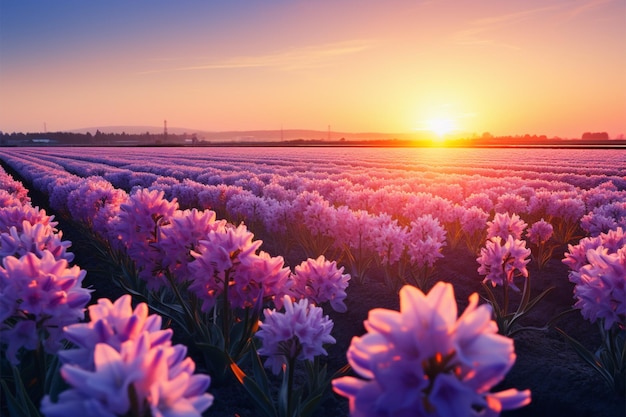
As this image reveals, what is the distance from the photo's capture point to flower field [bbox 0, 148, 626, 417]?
1.22 metres

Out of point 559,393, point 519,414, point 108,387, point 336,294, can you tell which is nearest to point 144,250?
point 336,294

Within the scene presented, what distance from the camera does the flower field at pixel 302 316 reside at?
4.01ft

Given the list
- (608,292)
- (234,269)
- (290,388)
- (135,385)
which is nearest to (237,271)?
(234,269)

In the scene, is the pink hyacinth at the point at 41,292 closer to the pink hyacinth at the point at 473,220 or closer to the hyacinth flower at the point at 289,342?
the hyacinth flower at the point at 289,342

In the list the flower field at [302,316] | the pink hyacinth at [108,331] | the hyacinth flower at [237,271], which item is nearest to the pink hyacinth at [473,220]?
the flower field at [302,316]

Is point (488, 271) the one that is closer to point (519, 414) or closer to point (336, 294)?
point (519, 414)

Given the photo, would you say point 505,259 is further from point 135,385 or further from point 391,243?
point 135,385

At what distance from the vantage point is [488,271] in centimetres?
483

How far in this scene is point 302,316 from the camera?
287 cm

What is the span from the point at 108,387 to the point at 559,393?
13.4ft

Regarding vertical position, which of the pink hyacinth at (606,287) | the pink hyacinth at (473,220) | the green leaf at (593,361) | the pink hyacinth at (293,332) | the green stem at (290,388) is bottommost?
the green leaf at (593,361)

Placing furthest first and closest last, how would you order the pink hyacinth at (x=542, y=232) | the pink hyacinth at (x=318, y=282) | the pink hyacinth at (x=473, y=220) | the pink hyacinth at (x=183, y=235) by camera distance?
the pink hyacinth at (x=473, y=220)
the pink hyacinth at (x=542, y=232)
the pink hyacinth at (x=318, y=282)
the pink hyacinth at (x=183, y=235)

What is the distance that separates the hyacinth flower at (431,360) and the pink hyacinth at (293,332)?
5.12 ft

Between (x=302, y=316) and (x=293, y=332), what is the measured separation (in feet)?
0.35
